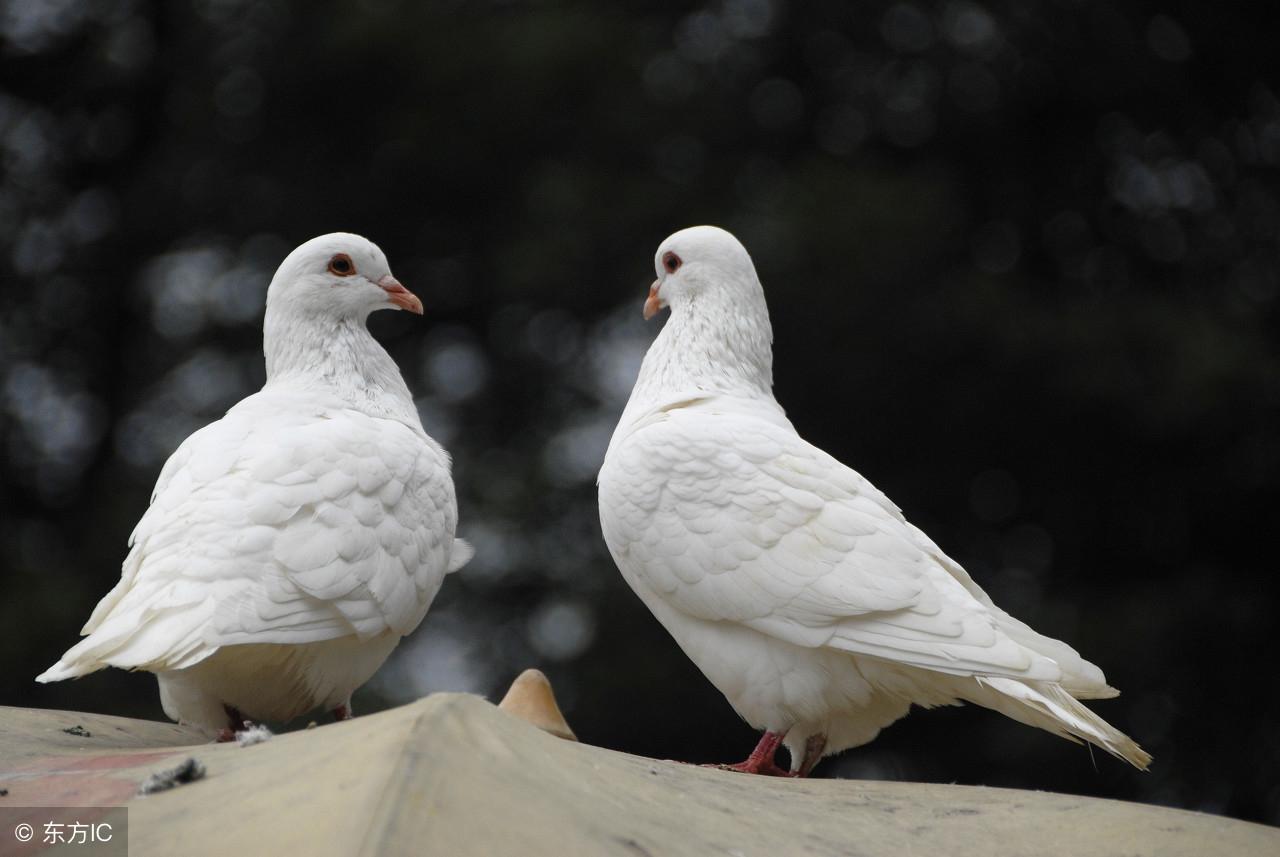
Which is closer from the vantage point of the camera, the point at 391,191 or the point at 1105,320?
the point at 1105,320

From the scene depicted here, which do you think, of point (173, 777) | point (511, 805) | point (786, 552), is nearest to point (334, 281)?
point (786, 552)

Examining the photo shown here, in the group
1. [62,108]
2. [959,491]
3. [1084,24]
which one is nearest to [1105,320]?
[959,491]

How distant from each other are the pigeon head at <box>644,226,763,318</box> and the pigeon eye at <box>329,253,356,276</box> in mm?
1272

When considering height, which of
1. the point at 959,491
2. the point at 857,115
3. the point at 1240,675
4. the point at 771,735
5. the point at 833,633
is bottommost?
the point at 1240,675

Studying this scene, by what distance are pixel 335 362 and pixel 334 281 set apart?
363 millimetres

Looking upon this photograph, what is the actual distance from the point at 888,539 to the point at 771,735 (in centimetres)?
76

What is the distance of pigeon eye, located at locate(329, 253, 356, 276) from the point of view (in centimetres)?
654

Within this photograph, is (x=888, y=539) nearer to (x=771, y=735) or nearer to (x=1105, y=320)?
(x=771, y=735)

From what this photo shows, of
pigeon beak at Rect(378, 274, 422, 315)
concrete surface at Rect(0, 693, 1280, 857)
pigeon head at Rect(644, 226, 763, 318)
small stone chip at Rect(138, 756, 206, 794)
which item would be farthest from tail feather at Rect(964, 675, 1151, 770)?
pigeon beak at Rect(378, 274, 422, 315)

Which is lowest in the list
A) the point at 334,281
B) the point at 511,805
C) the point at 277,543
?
the point at 277,543

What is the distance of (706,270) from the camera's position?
688 cm

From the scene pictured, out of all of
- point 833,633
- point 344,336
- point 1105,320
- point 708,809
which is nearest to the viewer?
point 708,809

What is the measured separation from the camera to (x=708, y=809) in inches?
138

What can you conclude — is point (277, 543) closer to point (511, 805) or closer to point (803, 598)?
point (803, 598)
